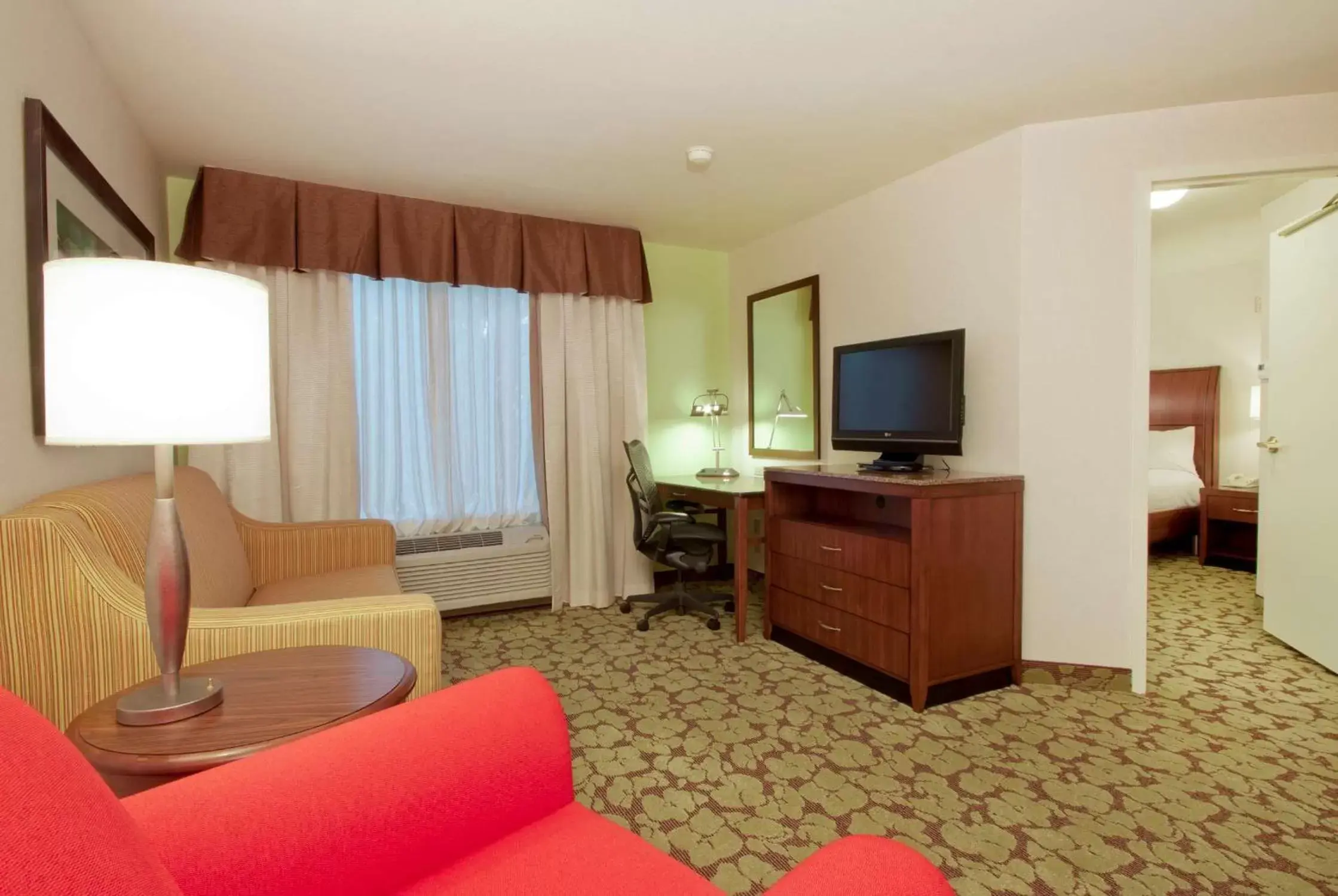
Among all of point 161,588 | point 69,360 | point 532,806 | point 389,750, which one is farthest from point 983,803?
point 69,360

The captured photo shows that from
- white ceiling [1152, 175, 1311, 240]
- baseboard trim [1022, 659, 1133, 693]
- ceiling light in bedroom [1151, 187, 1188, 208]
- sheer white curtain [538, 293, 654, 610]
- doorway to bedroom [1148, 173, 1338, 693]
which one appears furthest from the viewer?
sheer white curtain [538, 293, 654, 610]

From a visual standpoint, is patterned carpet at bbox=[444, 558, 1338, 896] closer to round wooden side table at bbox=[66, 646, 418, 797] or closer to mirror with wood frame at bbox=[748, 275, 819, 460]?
round wooden side table at bbox=[66, 646, 418, 797]

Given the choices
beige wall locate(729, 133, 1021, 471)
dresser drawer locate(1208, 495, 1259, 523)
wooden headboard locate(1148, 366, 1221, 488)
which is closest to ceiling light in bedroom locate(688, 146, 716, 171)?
beige wall locate(729, 133, 1021, 471)

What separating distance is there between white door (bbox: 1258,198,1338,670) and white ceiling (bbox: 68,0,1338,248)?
91cm

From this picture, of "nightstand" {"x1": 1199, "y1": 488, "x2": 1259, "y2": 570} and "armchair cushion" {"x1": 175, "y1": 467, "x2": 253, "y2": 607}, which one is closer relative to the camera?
"armchair cushion" {"x1": 175, "y1": 467, "x2": 253, "y2": 607}

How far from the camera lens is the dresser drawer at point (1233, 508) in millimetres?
4445

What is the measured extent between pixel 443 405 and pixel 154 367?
106 inches

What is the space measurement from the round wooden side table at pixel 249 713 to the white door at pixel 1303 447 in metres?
3.67

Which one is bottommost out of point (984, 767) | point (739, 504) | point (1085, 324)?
point (984, 767)

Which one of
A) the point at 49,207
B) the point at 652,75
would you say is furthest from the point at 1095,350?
the point at 49,207

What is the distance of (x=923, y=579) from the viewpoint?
8.00 feet

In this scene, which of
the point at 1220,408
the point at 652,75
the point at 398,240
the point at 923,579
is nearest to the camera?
the point at 652,75

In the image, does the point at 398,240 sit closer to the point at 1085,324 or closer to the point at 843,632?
the point at 843,632

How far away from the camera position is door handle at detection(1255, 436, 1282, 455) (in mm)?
3068
